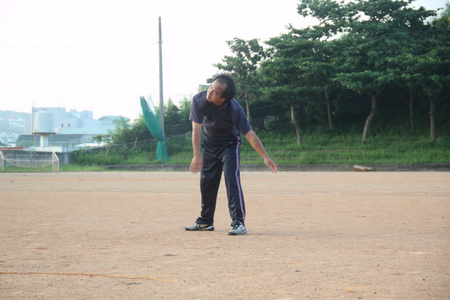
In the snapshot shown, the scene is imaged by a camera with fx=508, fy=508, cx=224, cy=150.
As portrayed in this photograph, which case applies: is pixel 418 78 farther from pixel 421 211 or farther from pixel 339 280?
pixel 339 280

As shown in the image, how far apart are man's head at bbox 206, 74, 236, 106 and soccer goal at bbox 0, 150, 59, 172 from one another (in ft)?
74.1

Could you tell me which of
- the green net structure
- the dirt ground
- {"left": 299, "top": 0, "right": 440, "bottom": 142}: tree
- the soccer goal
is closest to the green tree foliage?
{"left": 299, "top": 0, "right": 440, "bottom": 142}: tree

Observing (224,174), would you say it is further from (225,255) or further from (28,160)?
(28,160)

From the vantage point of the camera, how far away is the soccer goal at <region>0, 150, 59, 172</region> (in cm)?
2578

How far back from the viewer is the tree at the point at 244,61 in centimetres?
3266

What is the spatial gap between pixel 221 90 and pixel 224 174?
2.94ft

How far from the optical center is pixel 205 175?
532cm

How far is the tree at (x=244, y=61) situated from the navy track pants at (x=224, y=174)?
89.3 ft

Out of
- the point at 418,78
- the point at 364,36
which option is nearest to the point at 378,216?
the point at 418,78

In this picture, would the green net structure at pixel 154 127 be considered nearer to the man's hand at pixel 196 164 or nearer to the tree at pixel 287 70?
the tree at pixel 287 70

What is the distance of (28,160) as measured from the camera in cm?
2634

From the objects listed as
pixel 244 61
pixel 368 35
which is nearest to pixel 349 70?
pixel 368 35

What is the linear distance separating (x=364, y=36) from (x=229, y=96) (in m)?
26.7

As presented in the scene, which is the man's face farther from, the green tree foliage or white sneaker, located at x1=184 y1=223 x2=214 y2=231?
the green tree foliage
